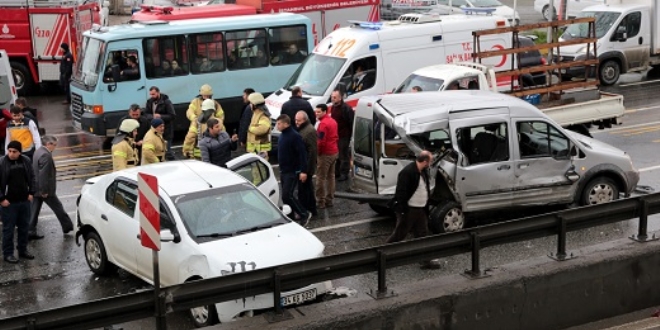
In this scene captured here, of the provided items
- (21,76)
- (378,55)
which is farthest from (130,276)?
(21,76)

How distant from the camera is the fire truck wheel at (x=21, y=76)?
26.7 meters

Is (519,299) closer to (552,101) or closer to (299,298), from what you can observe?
(299,298)

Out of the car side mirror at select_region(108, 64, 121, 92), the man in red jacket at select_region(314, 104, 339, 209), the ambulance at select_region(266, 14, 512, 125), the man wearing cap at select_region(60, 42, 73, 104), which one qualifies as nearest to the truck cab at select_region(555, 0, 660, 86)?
the ambulance at select_region(266, 14, 512, 125)

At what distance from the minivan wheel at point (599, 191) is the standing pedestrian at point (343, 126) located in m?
4.09

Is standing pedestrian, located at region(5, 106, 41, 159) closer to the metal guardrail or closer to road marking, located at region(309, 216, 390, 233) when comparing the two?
road marking, located at region(309, 216, 390, 233)

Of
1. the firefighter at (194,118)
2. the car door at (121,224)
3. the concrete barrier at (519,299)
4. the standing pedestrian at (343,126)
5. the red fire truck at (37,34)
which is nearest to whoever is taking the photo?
the concrete barrier at (519,299)

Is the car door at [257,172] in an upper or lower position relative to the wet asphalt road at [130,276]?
upper

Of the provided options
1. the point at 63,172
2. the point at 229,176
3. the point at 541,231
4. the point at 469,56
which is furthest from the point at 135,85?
the point at 541,231

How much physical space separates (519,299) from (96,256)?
5.45 meters

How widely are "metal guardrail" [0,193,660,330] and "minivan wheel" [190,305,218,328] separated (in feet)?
4.14

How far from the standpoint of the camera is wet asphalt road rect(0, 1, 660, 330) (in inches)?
495

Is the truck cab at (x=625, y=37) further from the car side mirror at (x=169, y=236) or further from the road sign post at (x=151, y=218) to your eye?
the road sign post at (x=151, y=218)

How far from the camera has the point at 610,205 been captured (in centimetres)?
1140

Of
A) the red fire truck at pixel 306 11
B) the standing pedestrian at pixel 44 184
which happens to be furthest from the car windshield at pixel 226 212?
the red fire truck at pixel 306 11
